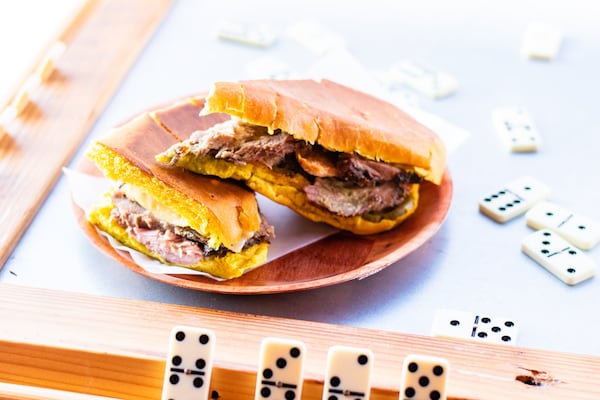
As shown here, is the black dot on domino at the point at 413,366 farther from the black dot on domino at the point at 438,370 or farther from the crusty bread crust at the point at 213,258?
the crusty bread crust at the point at 213,258

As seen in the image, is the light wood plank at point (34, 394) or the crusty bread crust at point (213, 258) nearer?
the light wood plank at point (34, 394)

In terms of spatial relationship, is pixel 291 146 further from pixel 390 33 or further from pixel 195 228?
pixel 390 33

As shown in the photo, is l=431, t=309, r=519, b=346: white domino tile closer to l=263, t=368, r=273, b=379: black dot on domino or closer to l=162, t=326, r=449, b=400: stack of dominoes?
l=162, t=326, r=449, b=400: stack of dominoes

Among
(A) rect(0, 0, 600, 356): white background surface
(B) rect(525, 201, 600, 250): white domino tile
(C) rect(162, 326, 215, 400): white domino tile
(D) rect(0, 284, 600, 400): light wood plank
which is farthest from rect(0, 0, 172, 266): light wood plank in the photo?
(B) rect(525, 201, 600, 250): white domino tile

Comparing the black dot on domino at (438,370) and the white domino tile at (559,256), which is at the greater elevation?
the white domino tile at (559,256)

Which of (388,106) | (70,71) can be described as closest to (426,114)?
(388,106)

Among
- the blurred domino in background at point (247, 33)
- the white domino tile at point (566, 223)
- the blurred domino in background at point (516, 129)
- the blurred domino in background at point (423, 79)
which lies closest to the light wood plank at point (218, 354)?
the white domino tile at point (566, 223)

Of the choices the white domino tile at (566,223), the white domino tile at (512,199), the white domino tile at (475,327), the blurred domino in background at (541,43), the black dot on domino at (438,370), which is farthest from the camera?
the blurred domino in background at (541,43)

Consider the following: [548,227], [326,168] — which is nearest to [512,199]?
[548,227]
